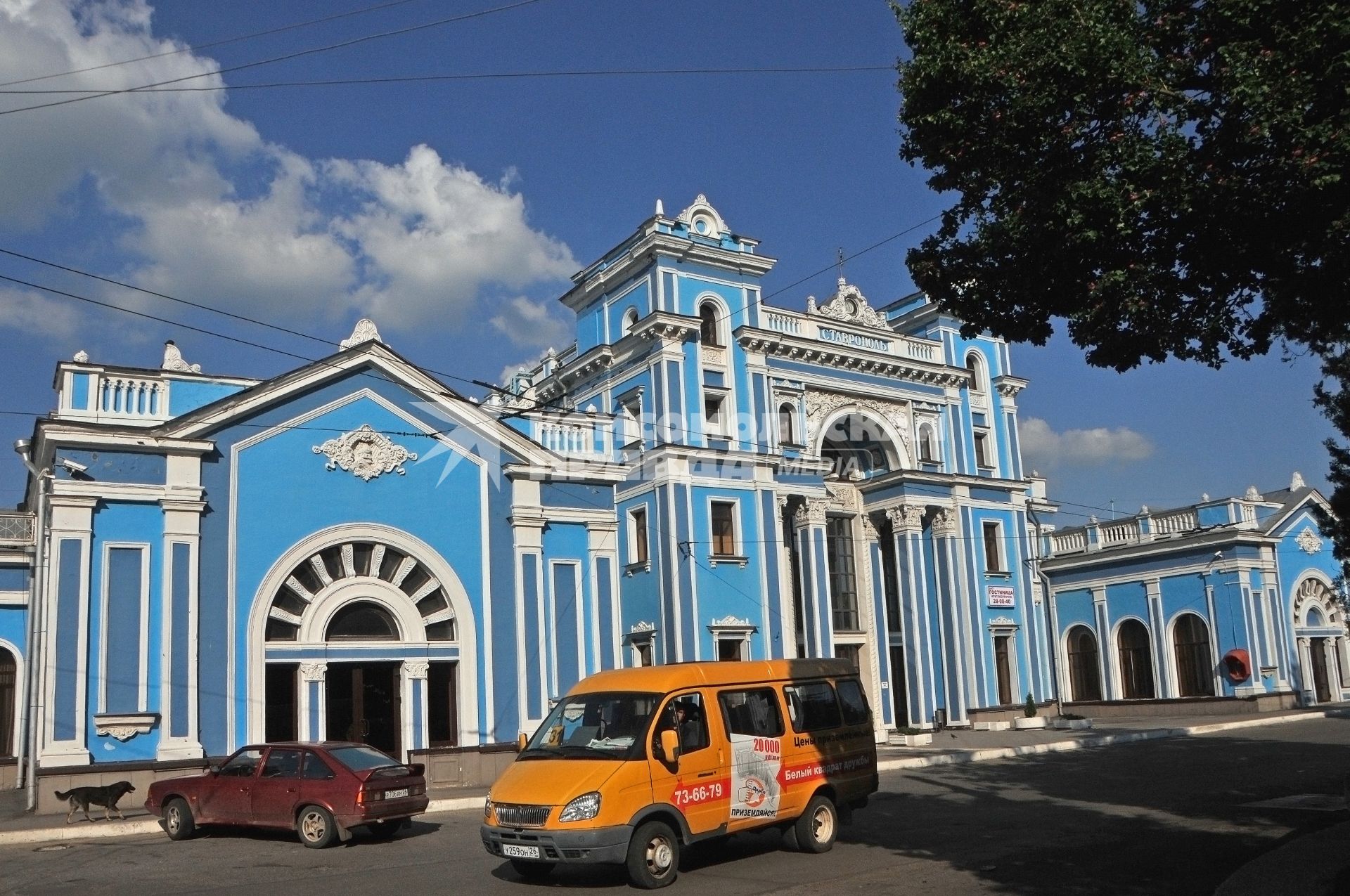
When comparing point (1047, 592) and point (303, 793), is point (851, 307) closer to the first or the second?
point (1047, 592)

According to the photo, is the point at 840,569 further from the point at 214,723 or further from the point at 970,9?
the point at 970,9

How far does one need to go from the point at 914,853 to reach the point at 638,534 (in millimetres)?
18197

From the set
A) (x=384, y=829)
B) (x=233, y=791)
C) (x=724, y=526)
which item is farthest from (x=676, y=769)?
(x=724, y=526)

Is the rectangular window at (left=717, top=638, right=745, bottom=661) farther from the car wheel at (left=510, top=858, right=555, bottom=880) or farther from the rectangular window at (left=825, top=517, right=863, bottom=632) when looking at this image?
the car wheel at (left=510, top=858, right=555, bottom=880)

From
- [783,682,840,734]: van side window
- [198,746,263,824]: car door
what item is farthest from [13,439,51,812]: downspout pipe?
[783,682,840,734]: van side window

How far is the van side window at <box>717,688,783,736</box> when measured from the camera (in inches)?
489

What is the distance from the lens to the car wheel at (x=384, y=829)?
15.4 meters

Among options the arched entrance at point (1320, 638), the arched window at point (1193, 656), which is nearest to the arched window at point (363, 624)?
the arched window at point (1193, 656)

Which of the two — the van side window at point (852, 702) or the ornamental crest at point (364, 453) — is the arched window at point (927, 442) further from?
the van side window at point (852, 702)

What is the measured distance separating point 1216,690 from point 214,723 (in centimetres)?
3159

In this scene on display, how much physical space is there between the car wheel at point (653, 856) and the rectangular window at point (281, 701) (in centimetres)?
1247

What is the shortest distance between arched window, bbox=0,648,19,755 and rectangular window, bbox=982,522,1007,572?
26.7m

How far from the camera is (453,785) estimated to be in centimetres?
2264

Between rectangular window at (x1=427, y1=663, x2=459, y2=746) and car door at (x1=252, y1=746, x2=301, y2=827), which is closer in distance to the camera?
car door at (x1=252, y1=746, x2=301, y2=827)
